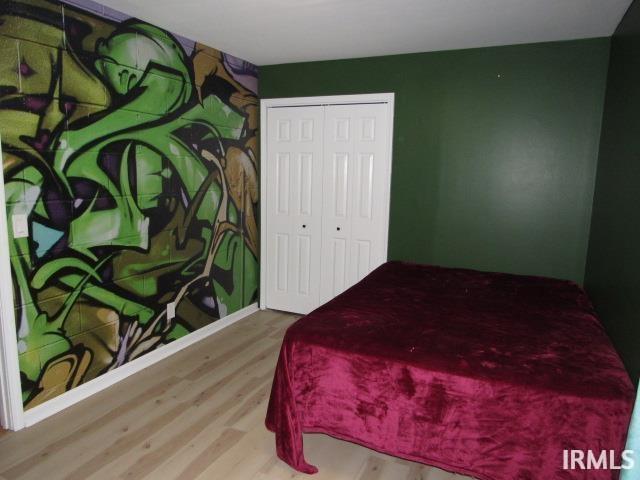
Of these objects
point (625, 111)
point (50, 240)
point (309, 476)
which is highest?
point (625, 111)

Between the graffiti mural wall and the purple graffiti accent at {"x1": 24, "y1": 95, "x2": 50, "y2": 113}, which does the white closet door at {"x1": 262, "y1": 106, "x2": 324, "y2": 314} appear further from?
the purple graffiti accent at {"x1": 24, "y1": 95, "x2": 50, "y2": 113}

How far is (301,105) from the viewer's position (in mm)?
4035

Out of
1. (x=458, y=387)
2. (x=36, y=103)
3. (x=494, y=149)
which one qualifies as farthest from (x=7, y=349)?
(x=494, y=149)

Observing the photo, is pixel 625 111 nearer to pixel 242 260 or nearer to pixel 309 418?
pixel 309 418

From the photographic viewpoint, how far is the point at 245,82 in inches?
159

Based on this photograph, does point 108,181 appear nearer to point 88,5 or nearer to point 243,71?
point 88,5

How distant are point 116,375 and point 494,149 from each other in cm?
324

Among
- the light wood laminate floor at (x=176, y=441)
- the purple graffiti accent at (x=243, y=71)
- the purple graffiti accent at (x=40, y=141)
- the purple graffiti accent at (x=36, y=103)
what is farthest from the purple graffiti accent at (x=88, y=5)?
the light wood laminate floor at (x=176, y=441)

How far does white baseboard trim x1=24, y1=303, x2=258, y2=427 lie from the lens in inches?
96.8

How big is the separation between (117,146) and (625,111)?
3.04 meters

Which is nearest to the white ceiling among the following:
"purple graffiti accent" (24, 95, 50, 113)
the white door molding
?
"purple graffiti accent" (24, 95, 50, 113)

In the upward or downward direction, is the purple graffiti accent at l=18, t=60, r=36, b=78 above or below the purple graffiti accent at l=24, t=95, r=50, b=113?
above

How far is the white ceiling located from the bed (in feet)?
5.81

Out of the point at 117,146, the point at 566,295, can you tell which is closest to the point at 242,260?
the point at 117,146
